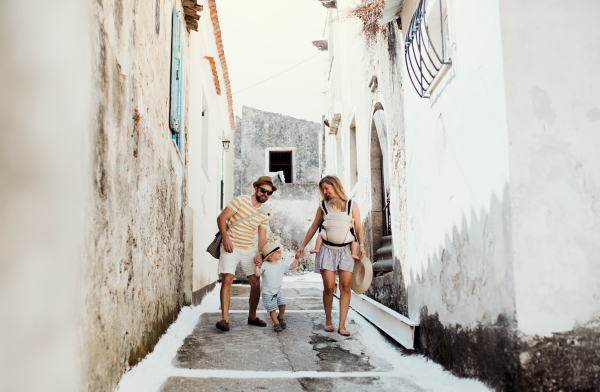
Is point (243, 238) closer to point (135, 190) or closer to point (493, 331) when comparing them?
point (135, 190)

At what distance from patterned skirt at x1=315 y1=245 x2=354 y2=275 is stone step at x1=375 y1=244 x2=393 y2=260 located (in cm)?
114

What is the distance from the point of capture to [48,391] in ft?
5.10

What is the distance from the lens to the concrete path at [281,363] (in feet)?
8.80

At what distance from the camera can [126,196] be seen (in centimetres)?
259

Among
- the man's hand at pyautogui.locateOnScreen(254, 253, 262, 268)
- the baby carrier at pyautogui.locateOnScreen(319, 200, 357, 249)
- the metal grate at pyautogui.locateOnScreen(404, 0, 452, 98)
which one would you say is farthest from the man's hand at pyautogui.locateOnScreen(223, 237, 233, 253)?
the metal grate at pyautogui.locateOnScreen(404, 0, 452, 98)

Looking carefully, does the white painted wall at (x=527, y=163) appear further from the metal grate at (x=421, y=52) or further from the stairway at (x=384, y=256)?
the stairway at (x=384, y=256)

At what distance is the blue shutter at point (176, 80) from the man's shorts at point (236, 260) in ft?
4.25

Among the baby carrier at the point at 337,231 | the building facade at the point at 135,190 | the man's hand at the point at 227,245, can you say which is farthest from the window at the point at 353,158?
the man's hand at the point at 227,245

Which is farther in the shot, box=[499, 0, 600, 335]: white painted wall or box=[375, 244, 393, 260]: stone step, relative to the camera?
box=[375, 244, 393, 260]: stone step

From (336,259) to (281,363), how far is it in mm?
1320

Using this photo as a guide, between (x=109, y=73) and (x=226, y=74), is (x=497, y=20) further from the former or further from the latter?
(x=226, y=74)

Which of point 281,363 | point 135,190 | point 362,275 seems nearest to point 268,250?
point 362,275

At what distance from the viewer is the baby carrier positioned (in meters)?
4.26

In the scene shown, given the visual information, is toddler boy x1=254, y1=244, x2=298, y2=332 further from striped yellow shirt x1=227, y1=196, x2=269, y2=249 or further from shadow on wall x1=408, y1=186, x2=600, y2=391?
shadow on wall x1=408, y1=186, x2=600, y2=391
